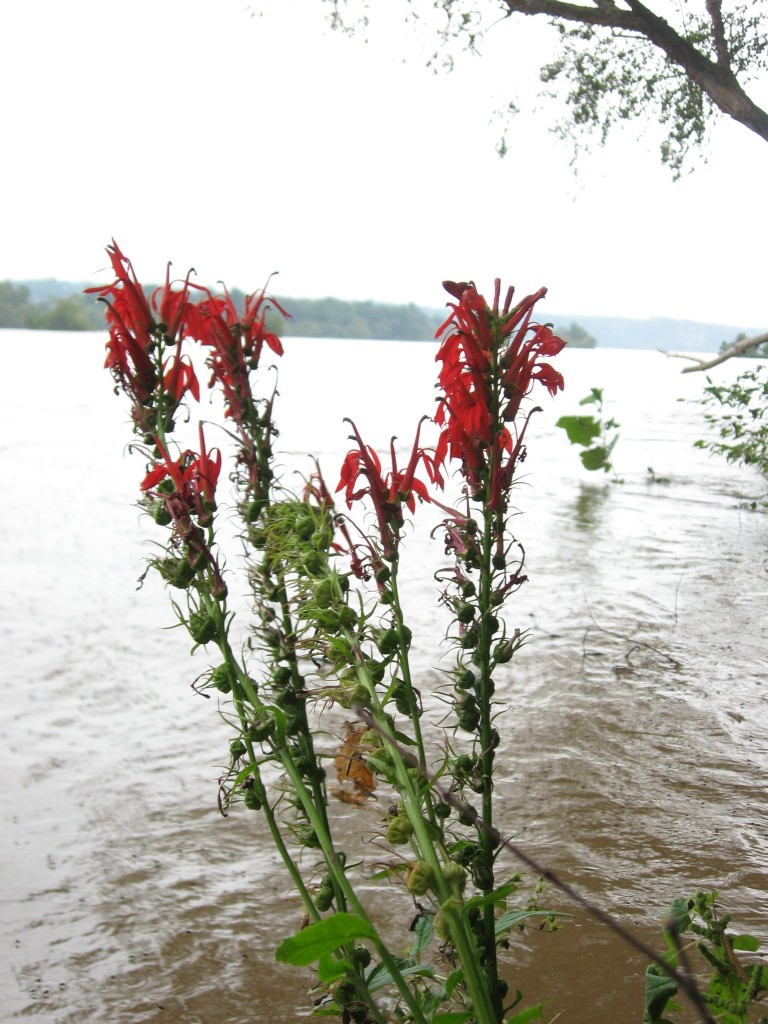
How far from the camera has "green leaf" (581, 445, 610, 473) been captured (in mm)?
8797

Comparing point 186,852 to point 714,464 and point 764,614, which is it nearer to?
point 764,614

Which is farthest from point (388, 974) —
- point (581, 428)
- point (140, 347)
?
point (581, 428)

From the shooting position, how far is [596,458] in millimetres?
8867

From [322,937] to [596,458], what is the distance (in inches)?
329

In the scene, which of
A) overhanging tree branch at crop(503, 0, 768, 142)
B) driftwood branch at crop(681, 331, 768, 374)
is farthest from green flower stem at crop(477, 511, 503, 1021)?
driftwood branch at crop(681, 331, 768, 374)

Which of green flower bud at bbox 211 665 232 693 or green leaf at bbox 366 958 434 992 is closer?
green leaf at bbox 366 958 434 992

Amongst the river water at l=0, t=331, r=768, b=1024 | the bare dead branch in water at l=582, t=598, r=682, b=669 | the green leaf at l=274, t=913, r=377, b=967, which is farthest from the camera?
the bare dead branch in water at l=582, t=598, r=682, b=669

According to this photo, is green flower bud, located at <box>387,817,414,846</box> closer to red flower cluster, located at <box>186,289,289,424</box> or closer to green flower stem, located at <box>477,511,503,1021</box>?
green flower stem, located at <box>477,511,503,1021</box>

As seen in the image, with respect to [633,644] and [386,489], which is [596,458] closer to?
[633,644]

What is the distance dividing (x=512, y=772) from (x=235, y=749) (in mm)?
1872

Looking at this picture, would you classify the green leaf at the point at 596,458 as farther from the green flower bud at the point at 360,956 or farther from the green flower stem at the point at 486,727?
the green flower bud at the point at 360,956

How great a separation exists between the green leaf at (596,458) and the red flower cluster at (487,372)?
768cm

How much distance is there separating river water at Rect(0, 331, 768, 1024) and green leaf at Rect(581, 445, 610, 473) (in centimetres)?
176

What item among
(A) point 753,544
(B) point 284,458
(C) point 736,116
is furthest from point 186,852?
(B) point 284,458
